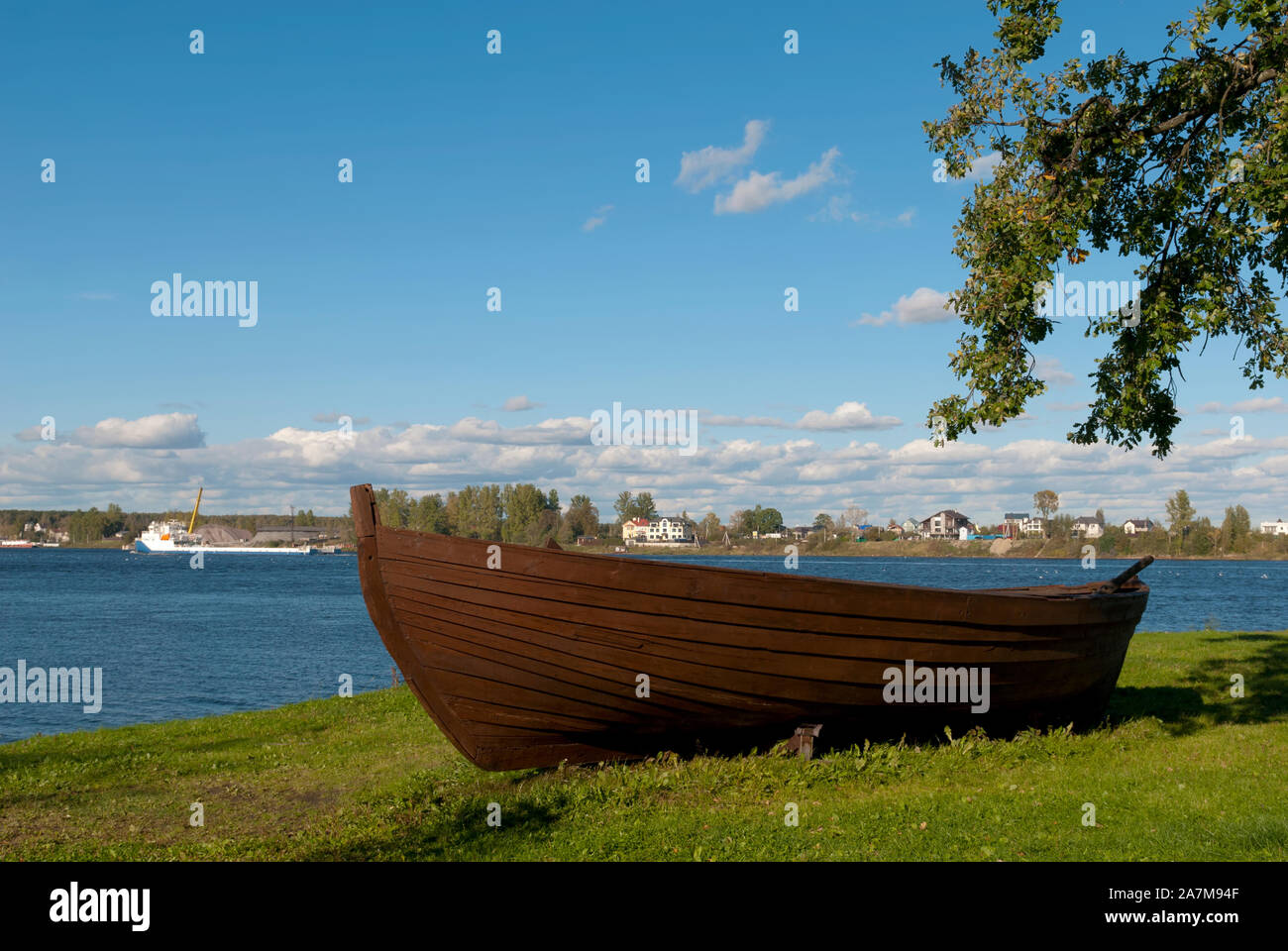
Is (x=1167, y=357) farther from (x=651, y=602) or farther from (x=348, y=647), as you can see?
(x=348, y=647)

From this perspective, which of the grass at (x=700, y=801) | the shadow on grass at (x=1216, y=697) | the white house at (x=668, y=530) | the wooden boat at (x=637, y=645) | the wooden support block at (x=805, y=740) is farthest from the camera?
the white house at (x=668, y=530)

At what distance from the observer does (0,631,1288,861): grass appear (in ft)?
21.7

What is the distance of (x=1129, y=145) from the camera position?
1045 cm

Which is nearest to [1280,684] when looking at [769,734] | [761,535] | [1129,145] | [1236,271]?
[1236,271]

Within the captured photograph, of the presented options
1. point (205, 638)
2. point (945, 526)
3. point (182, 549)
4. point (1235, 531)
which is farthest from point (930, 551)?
point (205, 638)

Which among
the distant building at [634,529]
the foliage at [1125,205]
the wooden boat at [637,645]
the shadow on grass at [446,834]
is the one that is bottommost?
the distant building at [634,529]

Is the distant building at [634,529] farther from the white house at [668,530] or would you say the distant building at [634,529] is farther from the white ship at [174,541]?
the white ship at [174,541]

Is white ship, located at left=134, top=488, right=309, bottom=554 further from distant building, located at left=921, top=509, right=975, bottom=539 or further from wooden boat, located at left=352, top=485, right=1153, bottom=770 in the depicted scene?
wooden boat, located at left=352, top=485, right=1153, bottom=770

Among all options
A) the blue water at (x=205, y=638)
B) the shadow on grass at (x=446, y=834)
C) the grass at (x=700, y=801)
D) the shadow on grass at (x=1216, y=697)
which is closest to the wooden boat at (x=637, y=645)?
the grass at (x=700, y=801)

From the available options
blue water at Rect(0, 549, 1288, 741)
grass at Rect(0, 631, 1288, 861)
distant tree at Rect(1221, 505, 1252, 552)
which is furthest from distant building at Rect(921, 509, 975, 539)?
grass at Rect(0, 631, 1288, 861)

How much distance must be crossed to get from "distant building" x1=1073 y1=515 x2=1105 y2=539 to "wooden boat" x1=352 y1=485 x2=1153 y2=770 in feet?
487

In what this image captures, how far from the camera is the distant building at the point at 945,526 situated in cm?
16800

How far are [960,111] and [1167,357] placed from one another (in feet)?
11.8

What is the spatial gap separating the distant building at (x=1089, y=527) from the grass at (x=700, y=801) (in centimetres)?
14661
